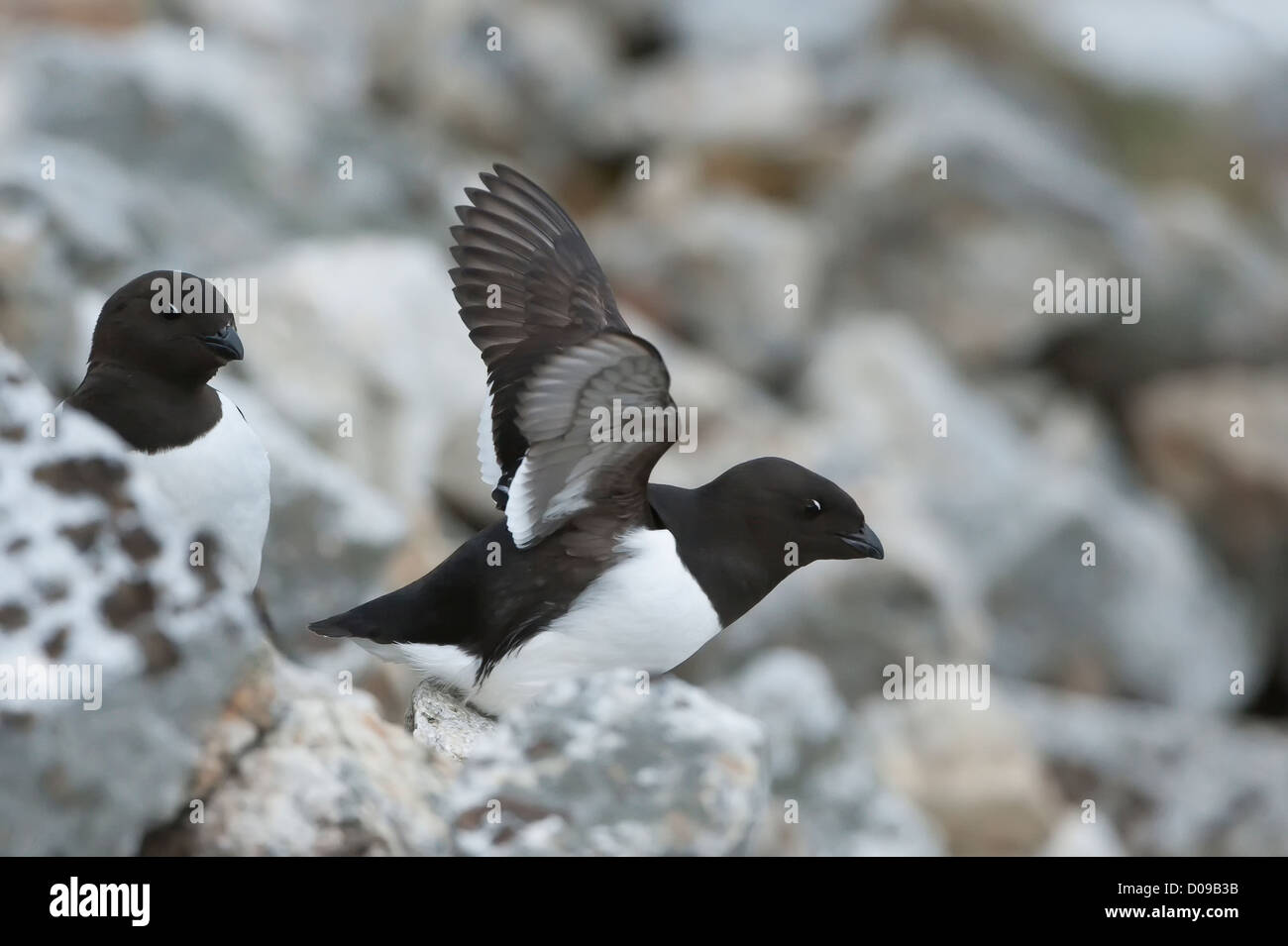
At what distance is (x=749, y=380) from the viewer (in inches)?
606

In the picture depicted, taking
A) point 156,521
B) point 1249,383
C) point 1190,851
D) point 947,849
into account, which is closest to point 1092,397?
point 1249,383

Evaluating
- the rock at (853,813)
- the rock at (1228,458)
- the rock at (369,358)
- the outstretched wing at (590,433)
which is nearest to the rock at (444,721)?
the outstretched wing at (590,433)

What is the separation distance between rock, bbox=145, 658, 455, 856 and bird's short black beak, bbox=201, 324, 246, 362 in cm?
124

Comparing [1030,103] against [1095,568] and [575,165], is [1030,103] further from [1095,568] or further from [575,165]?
[1095,568]

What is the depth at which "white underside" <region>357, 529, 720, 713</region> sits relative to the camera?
4.85 metres

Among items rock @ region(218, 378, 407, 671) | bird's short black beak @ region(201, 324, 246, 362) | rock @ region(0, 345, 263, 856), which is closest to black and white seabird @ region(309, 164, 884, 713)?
A: bird's short black beak @ region(201, 324, 246, 362)

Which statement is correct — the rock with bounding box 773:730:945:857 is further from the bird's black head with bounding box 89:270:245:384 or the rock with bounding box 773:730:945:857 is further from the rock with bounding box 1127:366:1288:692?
the rock with bounding box 1127:366:1288:692

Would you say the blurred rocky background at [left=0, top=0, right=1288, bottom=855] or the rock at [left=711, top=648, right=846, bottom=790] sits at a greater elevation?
the blurred rocky background at [left=0, top=0, right=1288, bottom=855]

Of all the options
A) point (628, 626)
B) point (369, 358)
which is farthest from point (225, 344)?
point (369, 358)

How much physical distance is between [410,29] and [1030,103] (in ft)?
26.5

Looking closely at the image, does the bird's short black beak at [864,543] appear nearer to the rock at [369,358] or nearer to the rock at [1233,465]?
the rock at [369,358]

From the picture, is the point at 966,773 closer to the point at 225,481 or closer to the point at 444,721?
the point at 444,721

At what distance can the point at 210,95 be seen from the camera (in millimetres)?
13797

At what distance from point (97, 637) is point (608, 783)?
3.88ft
